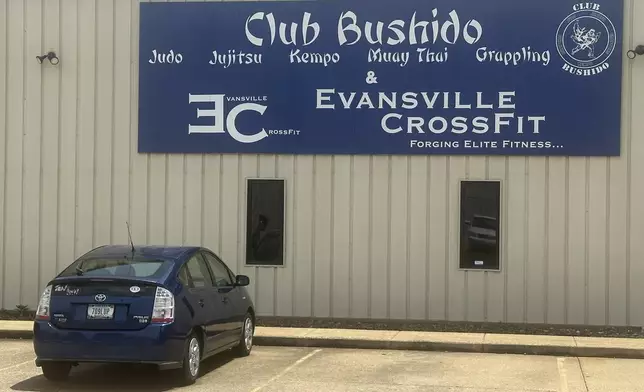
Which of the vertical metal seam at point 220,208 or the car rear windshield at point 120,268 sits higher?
the vertical metal seam at point 220,208

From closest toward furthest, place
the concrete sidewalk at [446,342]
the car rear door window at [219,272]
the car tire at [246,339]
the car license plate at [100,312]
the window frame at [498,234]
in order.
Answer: the car license plate at [100,312] < the car rear door window at [219,272] < the car tire at [246,339] < the concrete sidewalk at [446,342] < the window frame at [498,234]

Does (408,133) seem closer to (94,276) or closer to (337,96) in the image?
(337,96)

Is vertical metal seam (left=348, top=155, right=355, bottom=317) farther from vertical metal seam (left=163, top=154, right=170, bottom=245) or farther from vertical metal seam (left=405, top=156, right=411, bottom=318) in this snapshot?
vertical metal seam (left=163, top=154, right=170, bottom=245)

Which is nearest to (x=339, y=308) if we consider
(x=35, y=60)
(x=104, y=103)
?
(x=104, y=103)

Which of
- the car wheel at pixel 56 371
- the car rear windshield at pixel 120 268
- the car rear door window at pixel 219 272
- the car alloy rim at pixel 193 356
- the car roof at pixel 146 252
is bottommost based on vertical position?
the car wheel at pixel 56 371

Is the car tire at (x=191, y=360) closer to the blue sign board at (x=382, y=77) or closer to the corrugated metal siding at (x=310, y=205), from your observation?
the corrugated metal siding at (x=310, y=205)

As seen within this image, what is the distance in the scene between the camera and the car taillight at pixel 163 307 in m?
8.61

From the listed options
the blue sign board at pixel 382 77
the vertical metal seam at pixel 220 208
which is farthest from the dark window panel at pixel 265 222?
the blue sign board at pixel 382 77

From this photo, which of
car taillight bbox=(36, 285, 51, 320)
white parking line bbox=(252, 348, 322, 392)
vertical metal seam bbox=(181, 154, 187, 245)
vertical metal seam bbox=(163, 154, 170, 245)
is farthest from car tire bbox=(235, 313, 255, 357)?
vertical metal seam bbox=(163, 154, 170, 245)

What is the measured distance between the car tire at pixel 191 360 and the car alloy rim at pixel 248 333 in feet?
6.04

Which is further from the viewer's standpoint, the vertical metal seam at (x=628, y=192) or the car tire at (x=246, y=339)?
the vertical metal seam at (x=628, y=192)

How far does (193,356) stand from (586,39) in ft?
28.3

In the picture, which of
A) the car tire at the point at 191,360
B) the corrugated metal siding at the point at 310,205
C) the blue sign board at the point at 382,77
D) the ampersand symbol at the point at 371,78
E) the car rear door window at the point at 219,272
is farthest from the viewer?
the ampersand symbol at the point at 371,78

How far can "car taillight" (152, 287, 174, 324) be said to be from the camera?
8609 mm
